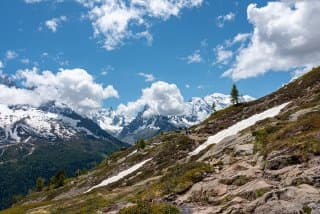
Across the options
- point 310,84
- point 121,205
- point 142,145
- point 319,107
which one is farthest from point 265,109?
point 121,205

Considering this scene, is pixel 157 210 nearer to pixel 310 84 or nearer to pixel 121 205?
pixel 121 205

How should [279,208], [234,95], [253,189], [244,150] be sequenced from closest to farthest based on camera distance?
[279,208] < [253,189] < [244,150] < [234,95]

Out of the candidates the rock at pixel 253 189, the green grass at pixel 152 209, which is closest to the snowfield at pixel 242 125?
the green grass at pixel 152 209

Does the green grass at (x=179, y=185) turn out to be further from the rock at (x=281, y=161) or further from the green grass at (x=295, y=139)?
the rock at (x=281, y=161)

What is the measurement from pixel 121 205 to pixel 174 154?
143 ft

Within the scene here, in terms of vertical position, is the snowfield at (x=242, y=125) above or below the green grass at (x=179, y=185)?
above

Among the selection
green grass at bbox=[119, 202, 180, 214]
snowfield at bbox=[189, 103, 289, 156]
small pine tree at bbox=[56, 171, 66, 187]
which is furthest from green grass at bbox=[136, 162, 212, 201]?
small pine tree at bbox=[56, 171, 66, 187]

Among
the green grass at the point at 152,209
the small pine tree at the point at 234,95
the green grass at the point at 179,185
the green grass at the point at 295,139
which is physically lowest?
the green grass at the point at 152,209

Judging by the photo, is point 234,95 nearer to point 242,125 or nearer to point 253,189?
point 242,125

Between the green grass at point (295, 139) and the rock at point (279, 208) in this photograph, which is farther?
the green grass at point (295, 139)

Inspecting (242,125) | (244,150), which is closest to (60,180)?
(242,125)

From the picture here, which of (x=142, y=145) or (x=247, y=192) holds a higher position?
(x=142, y=145)

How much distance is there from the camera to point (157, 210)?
35094mm

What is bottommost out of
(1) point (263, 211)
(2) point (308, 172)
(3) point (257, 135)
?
(1) point (263, 211)
